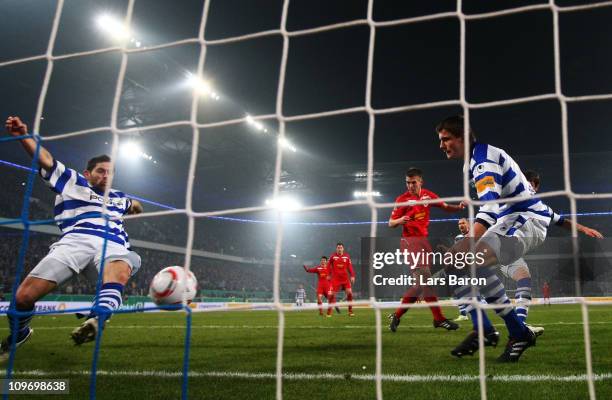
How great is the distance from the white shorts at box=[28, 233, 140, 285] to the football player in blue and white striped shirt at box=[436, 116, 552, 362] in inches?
111

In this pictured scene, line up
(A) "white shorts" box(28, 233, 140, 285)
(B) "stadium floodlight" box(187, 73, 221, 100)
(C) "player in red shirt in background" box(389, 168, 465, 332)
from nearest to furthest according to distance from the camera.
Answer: (A) "white shorts" box(28, 233, 140, 285)
(C) "player in red shirt in background" box(389, 168, 465, 332)
(B) "stadium floodlight" box(187, 73, 221, 100)

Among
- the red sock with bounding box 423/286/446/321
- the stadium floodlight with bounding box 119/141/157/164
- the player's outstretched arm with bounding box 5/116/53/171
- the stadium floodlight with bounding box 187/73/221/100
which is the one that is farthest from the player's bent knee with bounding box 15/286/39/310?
the stadium floodlight with bounding box 119/141/157/164

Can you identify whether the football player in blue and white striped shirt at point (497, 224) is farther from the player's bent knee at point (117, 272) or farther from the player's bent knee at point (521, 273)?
the player's bent knee at point (117, 272)

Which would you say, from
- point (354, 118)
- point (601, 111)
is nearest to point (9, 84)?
point (354, 118)

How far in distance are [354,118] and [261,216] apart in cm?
1357

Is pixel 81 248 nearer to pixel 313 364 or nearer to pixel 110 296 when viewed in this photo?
pixel 110 296

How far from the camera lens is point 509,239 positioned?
414cm

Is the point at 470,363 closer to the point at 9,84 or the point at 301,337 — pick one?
the point at 301,337

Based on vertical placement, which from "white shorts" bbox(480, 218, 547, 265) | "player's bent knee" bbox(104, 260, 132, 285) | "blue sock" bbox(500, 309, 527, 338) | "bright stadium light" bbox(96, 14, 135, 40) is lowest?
"blue sock" bbox(500, 309, 527, 338)

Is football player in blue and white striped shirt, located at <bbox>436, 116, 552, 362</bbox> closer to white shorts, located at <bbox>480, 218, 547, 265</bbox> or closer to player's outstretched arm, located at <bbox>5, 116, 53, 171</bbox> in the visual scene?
white shorts, located at <bbox>480, 218, 547, 265</bbox>

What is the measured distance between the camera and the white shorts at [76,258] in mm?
4172

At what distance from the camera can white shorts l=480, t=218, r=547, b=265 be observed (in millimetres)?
4031

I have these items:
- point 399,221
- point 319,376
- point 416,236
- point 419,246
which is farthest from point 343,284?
point 319,376

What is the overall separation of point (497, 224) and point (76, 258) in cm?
348
